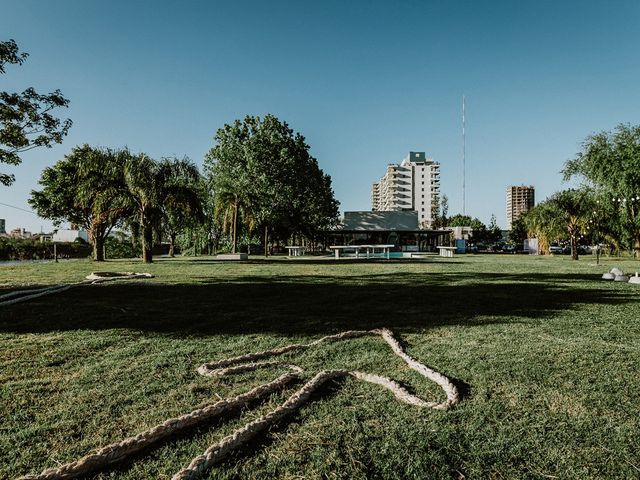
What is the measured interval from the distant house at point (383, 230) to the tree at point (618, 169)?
68.8 ft

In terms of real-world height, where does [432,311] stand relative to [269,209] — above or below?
below

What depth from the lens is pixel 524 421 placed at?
8.62ft

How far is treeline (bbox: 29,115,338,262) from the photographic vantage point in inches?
809

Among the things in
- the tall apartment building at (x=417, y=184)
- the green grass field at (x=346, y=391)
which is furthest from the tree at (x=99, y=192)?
the tall apartment building at (x=417, y=184)

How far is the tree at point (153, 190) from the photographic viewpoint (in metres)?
20.0

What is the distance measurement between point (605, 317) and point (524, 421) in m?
4.75

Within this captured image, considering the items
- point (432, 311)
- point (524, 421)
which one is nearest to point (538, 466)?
point (524, 421)

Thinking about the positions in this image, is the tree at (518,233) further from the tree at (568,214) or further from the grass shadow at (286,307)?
the grass shadow at (286,307)

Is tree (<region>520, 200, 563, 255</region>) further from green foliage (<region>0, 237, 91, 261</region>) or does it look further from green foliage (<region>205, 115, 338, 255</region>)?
green foliage (<region>0, 237, 91, 261</region>)

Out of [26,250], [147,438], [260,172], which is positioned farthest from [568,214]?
[26,250]

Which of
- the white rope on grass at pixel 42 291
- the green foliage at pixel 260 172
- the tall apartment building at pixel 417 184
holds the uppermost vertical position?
the tall apartment building at pixel 417 184

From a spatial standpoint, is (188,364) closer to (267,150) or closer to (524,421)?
(524,421)

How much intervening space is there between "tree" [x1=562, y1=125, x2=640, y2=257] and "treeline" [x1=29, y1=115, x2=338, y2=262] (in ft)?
67.5

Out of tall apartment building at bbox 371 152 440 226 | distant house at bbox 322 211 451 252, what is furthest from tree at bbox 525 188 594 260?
tall apartment building at bbox 371 152 440 226
